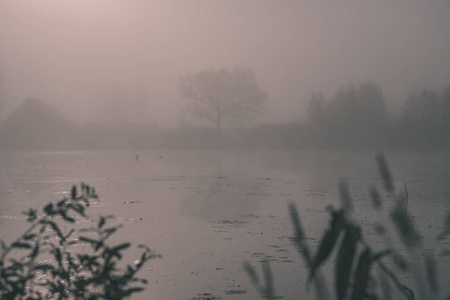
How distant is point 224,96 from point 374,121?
14.8 metres

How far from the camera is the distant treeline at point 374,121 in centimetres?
4053

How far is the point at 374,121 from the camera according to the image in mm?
41344

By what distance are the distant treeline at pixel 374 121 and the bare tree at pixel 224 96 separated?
918cm

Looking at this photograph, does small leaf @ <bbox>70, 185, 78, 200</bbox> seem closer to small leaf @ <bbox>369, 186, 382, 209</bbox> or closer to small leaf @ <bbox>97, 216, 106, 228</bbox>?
small leaf @ <bbox>97, 216, 106, 228</bbox>

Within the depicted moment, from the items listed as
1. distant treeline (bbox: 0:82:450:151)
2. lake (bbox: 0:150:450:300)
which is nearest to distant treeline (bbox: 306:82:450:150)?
distant treeline (bbox: 0:82:450:151)

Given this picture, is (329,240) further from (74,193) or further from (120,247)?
(74,193)

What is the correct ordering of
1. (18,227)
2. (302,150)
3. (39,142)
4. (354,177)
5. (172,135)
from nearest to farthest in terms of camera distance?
1. (18,227)
2. (354,177)
3. (302,150)
4. (172,135)
5. (39,142)

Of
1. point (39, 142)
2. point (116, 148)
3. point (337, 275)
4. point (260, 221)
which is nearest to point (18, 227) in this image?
point (260, 221)

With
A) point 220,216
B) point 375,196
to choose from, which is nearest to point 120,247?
point 375,196

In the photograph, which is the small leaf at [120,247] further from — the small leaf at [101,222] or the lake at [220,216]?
the lake at [220,216]

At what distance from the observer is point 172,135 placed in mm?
45438

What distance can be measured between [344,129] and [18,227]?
36110 mm

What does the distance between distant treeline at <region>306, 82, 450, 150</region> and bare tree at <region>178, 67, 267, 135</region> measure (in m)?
9.18

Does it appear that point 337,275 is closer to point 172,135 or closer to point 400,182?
point 400,182
